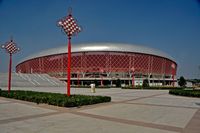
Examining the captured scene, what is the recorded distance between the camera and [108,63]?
9244 cm

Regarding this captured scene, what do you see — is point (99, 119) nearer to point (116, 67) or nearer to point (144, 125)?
point (144, 125)

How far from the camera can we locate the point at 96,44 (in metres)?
96.6

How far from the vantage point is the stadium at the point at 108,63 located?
3578 inches

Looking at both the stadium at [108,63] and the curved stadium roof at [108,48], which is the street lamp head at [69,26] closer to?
the stadium at [108,63]

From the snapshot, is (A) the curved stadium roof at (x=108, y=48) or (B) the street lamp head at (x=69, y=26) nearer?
(B) the street lamp head at (x=69, y=26)

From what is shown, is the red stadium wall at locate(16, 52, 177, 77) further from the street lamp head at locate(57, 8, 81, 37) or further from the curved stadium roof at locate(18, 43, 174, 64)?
the street lamp head at locate(57, 8, 81, 37)

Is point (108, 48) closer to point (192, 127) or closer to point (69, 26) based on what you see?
point (69, 26)

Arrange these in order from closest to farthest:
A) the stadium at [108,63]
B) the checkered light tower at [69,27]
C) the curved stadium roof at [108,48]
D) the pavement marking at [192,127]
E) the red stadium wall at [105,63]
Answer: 1. the pavement marking at [192,127]
2. the checkered light tower at [69,27]
3. the stadium at [108,63]
4. the red stadium wall at [105,63]
5. the curved stadium roof at [108,48]

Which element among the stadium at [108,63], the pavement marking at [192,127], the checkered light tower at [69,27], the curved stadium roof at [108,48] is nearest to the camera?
the pavement marking at [192,127]

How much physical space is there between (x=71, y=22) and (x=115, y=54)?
77886 millimetres

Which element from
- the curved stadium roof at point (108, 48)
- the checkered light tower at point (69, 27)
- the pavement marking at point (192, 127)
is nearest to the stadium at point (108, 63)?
the curved stadium roof at point (108, 48)

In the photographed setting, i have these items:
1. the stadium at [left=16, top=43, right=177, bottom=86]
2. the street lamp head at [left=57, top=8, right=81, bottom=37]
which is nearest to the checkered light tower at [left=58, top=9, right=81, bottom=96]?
the street lamp head at [left=57, top=8, right=81, bottom=37]

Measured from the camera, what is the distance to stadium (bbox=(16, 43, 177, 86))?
298 feet

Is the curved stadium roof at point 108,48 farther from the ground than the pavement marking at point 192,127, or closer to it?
farther from the ground
